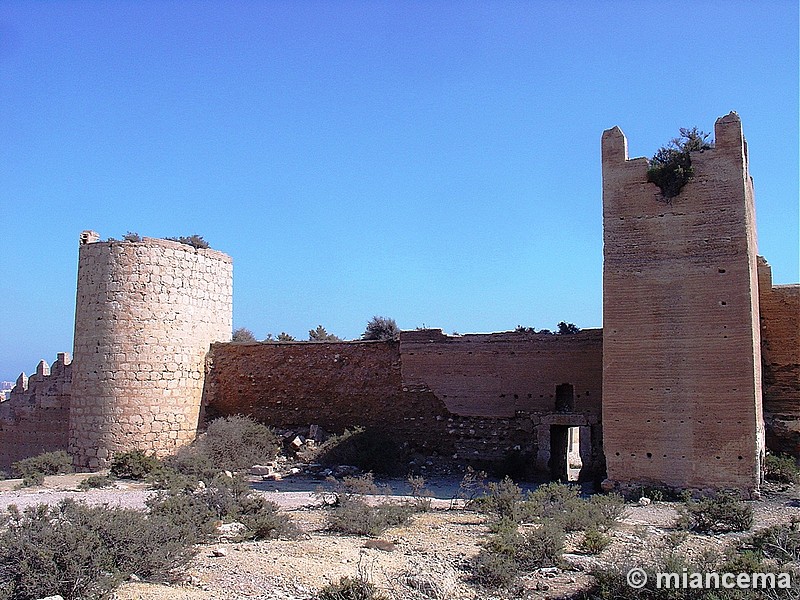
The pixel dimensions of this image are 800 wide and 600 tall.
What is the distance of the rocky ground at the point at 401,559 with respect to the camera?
7520 mm

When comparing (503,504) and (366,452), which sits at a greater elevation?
(366,452)

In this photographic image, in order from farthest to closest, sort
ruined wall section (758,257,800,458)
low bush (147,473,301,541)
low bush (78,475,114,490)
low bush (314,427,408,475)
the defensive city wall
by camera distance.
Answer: low bush (314,427,408,475), ruined wall section (758,257,800,458), low bush (78,475,114,490), the defensive city wall, low bush (147,473,301,541)

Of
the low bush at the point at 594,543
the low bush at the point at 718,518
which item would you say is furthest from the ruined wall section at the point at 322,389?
the low bush at the point at 594,543

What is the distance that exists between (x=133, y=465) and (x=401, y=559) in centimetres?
930

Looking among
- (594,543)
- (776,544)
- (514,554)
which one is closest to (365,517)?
(514,554)

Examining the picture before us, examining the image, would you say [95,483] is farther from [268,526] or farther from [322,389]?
[268,526]

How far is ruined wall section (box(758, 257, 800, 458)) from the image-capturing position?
49.3ft

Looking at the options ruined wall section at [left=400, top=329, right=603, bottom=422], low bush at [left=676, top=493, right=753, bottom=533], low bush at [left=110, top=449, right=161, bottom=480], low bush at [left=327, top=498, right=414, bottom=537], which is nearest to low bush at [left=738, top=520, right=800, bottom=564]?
low bush at [left=676, top=493, right=753, bottom=533]

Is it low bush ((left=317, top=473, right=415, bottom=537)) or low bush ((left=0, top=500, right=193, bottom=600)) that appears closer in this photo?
low bush ((left=0, top=500, right=193, bottom=600))

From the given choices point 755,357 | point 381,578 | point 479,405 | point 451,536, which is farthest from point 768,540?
point 479,405

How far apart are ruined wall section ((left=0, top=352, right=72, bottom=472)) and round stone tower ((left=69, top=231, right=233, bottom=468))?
1.43m

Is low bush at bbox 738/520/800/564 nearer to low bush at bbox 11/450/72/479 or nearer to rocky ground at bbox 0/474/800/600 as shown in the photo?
rocky ground at bbox 0/474/800/600

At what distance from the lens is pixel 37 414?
1880 cm

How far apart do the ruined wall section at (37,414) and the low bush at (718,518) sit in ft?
47.1
